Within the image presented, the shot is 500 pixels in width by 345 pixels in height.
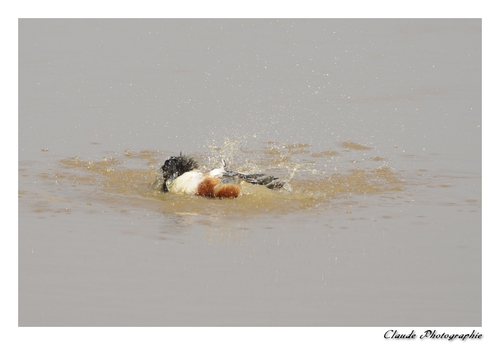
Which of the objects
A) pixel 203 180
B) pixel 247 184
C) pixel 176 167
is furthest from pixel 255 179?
pixel 176 167

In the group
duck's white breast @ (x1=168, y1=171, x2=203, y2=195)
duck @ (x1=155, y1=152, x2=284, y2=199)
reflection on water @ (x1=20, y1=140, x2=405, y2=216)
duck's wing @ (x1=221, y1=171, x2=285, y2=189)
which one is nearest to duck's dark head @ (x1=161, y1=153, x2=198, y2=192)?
duck @ (x1=155, y1=152, x2=284, y2=199)

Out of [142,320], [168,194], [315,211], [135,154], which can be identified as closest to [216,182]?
[168,194]

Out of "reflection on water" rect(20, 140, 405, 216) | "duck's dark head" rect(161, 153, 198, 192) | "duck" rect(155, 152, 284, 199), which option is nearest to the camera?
"reflection on water" rect(20, 140, 405, 216)

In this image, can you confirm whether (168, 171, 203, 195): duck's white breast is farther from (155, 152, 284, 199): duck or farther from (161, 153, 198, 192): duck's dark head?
(161, 153, 198, 192): duck's dark head

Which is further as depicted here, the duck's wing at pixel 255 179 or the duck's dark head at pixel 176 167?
the duck's dark head at pixel 176 167

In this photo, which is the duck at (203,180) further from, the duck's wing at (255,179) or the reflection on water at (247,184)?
the reflection on water at (247,184)

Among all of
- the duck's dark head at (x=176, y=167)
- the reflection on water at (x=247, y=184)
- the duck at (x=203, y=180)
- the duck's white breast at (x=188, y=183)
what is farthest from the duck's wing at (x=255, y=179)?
the duck's dark head at (x=176, y=167)

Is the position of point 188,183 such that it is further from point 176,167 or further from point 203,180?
point 176,167
